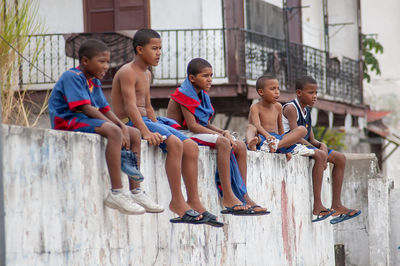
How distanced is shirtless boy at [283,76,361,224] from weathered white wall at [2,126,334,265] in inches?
46.3

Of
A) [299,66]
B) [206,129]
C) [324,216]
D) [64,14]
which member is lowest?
[324,216]

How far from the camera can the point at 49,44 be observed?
1572cm

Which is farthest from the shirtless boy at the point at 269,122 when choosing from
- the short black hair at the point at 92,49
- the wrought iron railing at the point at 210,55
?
the wrought iron railing at the point at 210,55

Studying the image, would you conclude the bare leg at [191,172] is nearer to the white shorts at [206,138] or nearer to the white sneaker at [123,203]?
the white shorts at [206,138]

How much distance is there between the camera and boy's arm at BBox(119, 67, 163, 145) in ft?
22.6

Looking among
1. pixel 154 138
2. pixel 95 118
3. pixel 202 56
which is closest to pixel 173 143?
pixel 154 138

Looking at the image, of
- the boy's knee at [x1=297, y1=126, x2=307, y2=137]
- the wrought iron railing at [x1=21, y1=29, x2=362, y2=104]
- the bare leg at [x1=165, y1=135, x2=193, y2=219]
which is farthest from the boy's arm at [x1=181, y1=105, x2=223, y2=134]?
the wrought iron railing at [x1=21, y1=29, x2=362, y2=104]

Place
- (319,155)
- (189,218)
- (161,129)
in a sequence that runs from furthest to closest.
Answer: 1. (319,155)
2. (161,129)
3. (189,218)

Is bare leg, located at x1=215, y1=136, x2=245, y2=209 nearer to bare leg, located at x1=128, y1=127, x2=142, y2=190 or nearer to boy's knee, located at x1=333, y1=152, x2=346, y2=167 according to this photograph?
bare leg, located at x1=128, y1=127, x2=142, y2=190

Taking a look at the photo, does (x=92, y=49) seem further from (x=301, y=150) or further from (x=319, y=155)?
(x=319, y=155)

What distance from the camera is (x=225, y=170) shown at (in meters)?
7.88

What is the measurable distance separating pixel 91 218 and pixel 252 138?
3524 millimetres

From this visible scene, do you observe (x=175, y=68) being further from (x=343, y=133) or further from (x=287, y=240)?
(x=343, y=133)

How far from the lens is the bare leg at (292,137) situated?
9.93 metres
